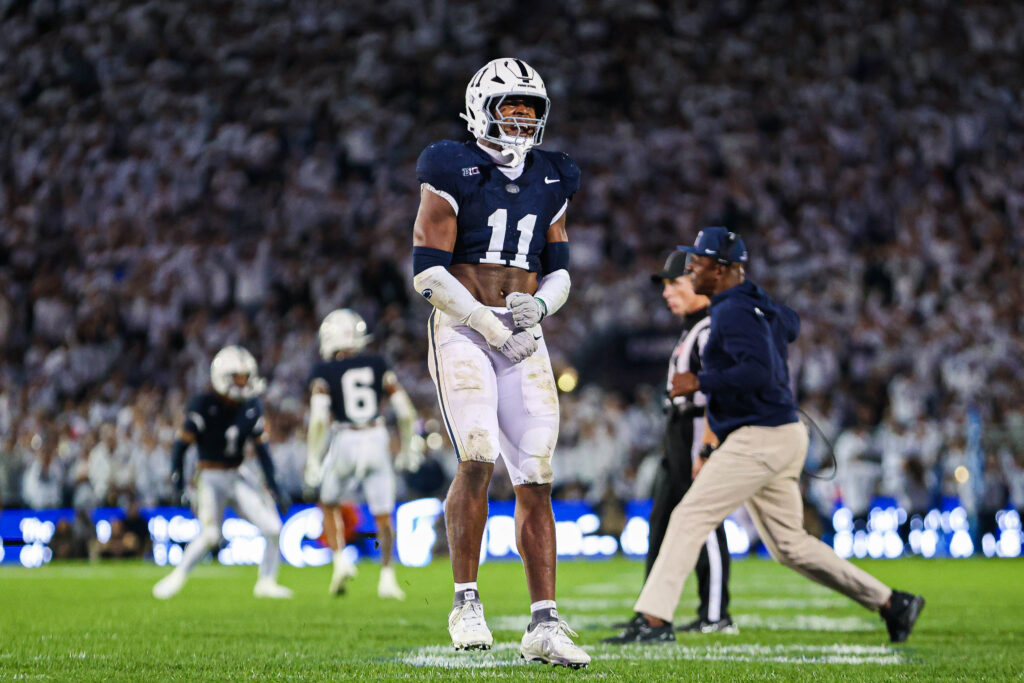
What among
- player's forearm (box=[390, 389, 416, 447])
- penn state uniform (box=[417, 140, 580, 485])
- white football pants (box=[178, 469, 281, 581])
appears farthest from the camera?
player's forearm (box=[390, 389, 416, 447])

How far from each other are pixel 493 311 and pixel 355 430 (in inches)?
255

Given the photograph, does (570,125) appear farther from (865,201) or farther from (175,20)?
(175,20)

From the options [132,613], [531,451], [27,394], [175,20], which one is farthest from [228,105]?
[531,451]

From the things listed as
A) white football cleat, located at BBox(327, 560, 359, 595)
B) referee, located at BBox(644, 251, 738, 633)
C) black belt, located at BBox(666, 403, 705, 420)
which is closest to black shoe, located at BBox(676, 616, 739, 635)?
referee, located at BBox(644, 251, 738, 633)

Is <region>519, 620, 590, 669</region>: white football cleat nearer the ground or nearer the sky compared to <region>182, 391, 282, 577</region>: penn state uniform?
nearer the ground

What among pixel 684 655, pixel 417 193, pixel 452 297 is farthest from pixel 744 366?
pixel 417 193

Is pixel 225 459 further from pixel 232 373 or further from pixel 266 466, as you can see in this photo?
pixel 232 373

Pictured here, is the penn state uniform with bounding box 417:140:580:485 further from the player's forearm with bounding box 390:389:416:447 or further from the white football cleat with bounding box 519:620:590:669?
the player's forearm with bounding box 390:389:416:447

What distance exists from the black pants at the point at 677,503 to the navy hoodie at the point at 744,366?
91 cm

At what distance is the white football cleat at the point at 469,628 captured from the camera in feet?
16.6

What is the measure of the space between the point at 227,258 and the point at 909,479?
14.5m

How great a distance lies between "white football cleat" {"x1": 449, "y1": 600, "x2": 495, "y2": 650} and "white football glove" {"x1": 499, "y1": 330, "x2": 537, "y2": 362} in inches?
37.8

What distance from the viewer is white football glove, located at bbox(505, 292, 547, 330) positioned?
5.25 metres

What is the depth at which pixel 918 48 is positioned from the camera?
28.4 meters
